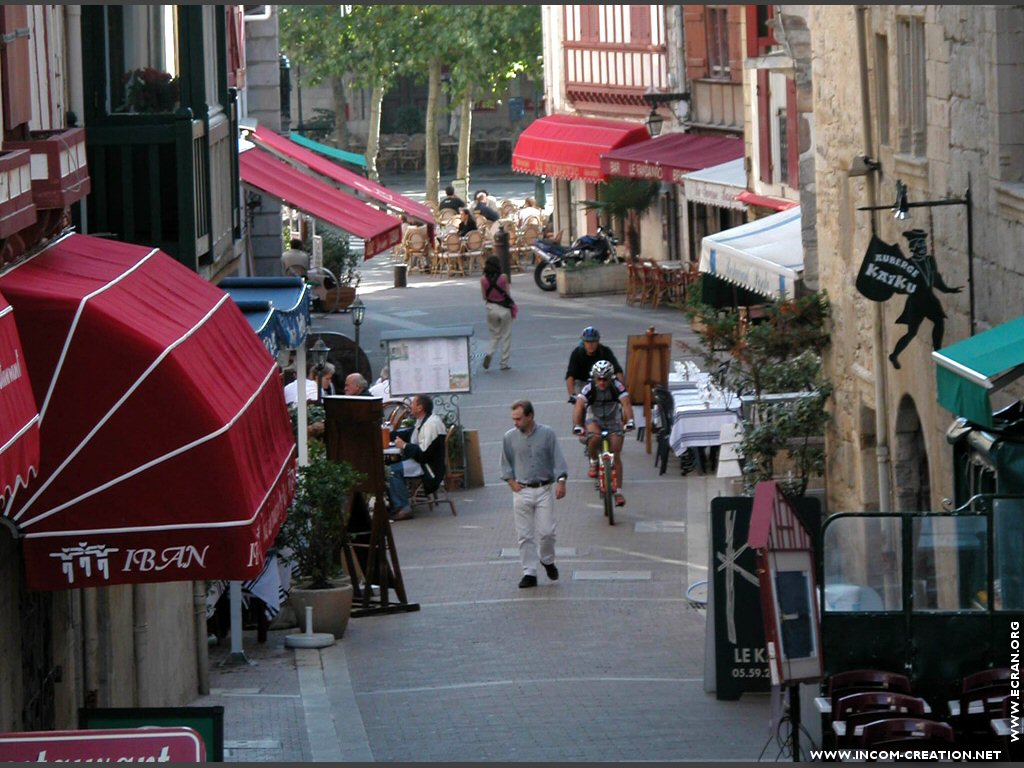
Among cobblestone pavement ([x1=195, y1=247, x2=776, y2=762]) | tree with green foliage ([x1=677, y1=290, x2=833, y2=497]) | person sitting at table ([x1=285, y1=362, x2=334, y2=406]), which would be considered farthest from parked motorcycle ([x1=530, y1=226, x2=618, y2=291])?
tree with green foliage ([x1=677, y1=290, x2=833, y2=497])

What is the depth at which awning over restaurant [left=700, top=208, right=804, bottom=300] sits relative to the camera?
20.4 meters

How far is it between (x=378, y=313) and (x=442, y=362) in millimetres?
13887

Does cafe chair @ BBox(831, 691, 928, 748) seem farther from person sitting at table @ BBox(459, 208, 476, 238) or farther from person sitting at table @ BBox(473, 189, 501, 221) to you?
person sitting at table @ BBox(473, 189, 501, 221)

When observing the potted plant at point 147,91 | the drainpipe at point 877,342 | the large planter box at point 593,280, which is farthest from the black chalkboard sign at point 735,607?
the large planter box at point 593,280

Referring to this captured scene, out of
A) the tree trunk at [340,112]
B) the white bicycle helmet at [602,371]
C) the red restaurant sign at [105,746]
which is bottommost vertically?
the white bicycle helmet at [602,371]

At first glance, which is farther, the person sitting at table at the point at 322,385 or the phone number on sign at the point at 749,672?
the person sitting at table at the point at 322,385

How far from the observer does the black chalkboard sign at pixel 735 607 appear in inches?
A: 491

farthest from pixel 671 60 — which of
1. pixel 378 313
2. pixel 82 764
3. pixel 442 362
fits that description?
pixel 82 764

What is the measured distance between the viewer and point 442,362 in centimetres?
2241

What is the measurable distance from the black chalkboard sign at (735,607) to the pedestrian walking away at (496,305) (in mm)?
15415

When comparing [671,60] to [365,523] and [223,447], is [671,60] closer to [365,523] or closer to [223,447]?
[365,523]

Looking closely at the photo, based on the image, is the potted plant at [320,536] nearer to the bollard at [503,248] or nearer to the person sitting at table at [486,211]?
the bollard at [503,248]

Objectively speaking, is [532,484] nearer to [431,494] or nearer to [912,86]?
[431,494]

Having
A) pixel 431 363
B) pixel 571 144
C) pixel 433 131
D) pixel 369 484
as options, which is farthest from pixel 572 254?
pixel 369 484
